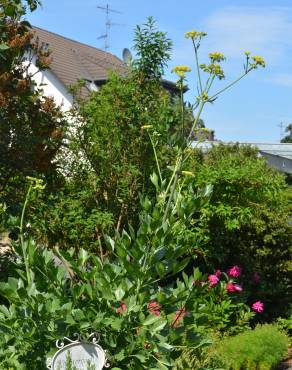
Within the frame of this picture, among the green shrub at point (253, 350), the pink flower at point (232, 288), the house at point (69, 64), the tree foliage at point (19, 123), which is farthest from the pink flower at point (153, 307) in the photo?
the house at point (69, 64)

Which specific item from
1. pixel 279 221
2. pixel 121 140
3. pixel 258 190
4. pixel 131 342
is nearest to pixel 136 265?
pixel 131 342

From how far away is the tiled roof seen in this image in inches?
1153

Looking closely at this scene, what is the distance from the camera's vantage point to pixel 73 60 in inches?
1256

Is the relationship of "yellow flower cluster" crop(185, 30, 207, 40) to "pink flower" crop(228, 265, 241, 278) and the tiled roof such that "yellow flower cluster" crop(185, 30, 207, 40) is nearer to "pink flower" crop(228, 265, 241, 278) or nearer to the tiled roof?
"pink flower" crop(228, 265, 241, 278)

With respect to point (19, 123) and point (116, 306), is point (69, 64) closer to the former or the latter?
point (19, 123)

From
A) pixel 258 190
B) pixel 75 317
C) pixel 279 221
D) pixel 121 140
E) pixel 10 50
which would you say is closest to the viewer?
pixel 75 317

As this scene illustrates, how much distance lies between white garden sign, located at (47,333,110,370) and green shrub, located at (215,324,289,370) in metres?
2.69

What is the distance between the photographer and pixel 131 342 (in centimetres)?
395

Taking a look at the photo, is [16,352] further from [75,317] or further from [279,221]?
[279,221]

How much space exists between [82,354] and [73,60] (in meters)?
28.9

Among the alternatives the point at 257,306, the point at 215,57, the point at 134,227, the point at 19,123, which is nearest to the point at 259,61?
the point at 215,57

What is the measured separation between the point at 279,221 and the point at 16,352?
18.1ft

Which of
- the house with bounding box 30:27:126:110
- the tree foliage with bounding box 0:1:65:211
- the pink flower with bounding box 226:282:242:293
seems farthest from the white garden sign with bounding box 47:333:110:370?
the house with bounding box 30:27:126:110

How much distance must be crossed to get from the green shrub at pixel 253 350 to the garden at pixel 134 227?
14 millimetres
